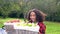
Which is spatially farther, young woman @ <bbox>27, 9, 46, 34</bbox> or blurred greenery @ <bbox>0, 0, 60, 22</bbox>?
blurred greenery @ <bbox>0, 0, 60, 22</bbox>

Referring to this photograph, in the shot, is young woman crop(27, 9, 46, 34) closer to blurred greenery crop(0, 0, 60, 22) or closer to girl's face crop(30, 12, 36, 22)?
girl's face crop(30, 12, 36, 22)

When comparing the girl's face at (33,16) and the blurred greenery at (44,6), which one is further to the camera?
the blurred greenery at (44,6)

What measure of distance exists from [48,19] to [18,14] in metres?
5.17

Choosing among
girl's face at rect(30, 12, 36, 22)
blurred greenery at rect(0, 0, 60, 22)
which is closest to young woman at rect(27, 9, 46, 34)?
girl's face at rect(30, 12, 36, 22)

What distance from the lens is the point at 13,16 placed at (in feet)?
104

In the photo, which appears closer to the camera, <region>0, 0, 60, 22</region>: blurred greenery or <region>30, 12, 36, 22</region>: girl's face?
<region>30, 12, 36, 22</region>: girl's face

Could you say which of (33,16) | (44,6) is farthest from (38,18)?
(44,6)

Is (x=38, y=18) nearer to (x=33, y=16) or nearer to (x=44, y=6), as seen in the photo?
(x=33, y=16)

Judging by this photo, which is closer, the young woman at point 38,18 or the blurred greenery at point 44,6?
the young woman at point 38,18

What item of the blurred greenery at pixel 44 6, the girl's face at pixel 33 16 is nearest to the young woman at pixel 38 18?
the girl's face at pixel 33 16

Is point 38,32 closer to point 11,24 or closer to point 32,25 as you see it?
point 32,25

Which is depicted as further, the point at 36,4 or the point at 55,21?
the point at 55,21

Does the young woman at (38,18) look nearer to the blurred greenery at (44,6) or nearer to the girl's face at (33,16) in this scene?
the girl's face at (33,16)

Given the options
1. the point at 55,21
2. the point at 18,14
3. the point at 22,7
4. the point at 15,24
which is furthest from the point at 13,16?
the point at 15,24
